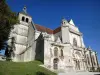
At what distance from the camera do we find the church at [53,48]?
26.6 meters

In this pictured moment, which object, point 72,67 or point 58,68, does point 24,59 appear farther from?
point 72,67

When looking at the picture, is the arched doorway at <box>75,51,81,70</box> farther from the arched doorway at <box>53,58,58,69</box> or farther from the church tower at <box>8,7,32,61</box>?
the church tower at <box>8,7,32,61</box>

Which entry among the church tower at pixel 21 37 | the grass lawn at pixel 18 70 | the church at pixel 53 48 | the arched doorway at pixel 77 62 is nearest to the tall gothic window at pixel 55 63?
the church at pixel 53 48

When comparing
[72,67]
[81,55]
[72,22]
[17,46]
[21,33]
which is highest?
[72,22]

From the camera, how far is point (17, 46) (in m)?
36.0

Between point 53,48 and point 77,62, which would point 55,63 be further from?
point 77,62

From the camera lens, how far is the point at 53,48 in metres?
27.9

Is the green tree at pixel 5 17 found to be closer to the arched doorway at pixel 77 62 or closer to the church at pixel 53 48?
the church at pixel 53 48

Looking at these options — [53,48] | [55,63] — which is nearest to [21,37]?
[53,48]

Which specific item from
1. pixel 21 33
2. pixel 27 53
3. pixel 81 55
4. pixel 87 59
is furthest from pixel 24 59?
pixel 87 59

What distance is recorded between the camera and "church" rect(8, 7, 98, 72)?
26.6 meters

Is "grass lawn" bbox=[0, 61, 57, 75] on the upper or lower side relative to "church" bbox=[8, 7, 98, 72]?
lower

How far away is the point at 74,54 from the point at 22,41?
696 inches

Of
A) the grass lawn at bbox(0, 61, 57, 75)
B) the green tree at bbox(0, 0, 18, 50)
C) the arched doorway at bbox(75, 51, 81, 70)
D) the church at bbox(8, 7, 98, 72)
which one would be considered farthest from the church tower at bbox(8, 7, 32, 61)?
the grass lawn at bbox(0, 61, 57, 75)
